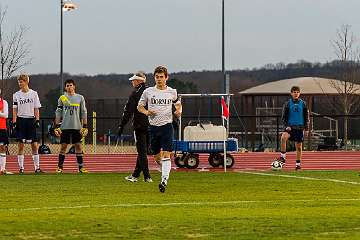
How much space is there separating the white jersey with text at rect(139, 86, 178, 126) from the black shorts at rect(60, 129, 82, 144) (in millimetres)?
4389

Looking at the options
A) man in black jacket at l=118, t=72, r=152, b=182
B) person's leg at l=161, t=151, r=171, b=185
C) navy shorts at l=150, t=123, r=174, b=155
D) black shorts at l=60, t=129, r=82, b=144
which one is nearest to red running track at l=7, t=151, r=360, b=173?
black shorts at l=60, t=129, r=82, b=144

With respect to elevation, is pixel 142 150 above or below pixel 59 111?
below

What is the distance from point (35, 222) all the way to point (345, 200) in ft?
14.6

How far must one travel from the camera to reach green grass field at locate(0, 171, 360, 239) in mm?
9414

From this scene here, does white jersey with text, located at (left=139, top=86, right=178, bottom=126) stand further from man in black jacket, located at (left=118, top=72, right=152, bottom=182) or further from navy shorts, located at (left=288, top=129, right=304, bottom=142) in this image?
navy shorts, located at (left=288, top=129, right=304, bottom=142)

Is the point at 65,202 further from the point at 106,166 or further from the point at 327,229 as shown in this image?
the point at 106,166

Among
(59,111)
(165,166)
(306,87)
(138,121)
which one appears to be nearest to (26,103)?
(59,111)

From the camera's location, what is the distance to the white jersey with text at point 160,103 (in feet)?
50.5

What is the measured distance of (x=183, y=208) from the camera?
1172cm

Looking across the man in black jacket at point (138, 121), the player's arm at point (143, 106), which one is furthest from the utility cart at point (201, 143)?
the player's arm at point (143, 106)

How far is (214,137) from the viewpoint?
22719mm

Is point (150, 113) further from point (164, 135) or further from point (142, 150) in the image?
point (142, 150)

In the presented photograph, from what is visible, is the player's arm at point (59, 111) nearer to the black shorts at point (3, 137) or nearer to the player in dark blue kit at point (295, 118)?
the black shorts at point (3, 137)

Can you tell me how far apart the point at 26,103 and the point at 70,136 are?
1064 mm
